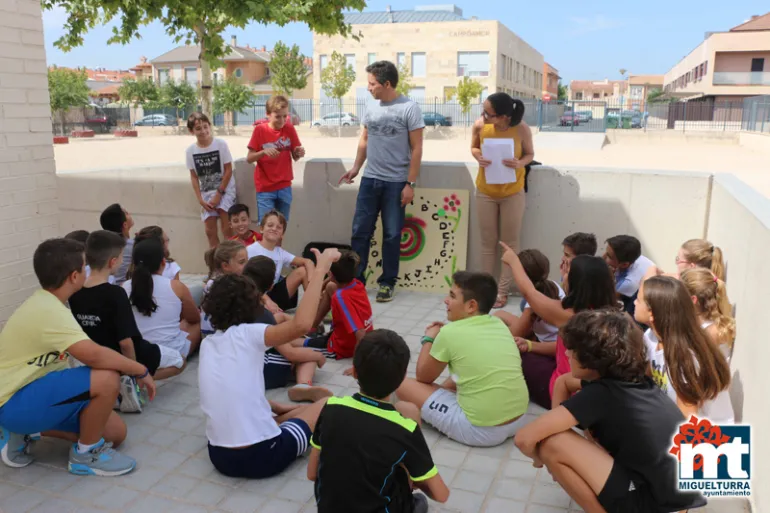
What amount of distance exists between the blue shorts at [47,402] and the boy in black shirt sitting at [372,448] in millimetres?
1480

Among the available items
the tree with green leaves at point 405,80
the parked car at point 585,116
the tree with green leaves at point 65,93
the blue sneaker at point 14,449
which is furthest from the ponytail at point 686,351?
the tree with green leaves at point 65,93

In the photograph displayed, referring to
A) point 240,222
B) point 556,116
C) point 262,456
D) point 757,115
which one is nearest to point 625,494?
point 262,456

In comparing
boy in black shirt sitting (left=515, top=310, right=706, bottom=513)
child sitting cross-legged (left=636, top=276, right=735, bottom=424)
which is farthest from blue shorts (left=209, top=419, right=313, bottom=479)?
child sitting cross-legged (left=636, top=276, right=735, bottom=424)

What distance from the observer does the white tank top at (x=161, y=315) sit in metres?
4.46

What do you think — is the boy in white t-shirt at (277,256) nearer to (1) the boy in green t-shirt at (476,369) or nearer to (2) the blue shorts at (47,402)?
(1) the boy in green t-shirt at (476,369)

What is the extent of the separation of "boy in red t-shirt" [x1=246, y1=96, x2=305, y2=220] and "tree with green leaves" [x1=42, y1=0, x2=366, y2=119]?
12.1 feet

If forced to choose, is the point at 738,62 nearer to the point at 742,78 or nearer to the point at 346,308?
the point at 742,78

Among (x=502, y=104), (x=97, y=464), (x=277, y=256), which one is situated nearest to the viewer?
(x=97, y=464)

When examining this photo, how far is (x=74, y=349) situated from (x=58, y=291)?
328mm

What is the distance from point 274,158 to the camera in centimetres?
682

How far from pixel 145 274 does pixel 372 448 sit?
263 centimetres

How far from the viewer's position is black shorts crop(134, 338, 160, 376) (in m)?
4.06

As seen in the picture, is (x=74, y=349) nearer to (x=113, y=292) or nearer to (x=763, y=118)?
(x=113, y=292)

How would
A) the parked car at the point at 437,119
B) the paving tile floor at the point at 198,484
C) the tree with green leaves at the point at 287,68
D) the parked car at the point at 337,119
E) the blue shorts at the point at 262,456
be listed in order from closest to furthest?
the paving tile floor at the point at 198,484, the blue shorts at the point at 262,456, the parked car at the point at 437,119, the parked car at the point at 337,119, the tree with green leaves at the point at 287,68
